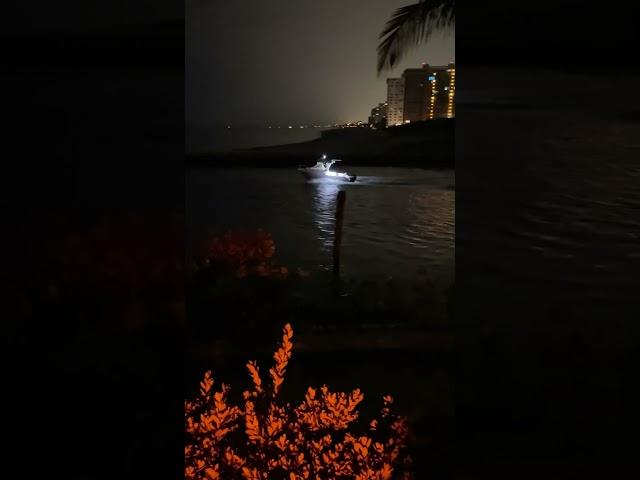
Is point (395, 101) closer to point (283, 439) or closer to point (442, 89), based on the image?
point (442, 89)

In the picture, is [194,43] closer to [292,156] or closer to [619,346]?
[292,156]

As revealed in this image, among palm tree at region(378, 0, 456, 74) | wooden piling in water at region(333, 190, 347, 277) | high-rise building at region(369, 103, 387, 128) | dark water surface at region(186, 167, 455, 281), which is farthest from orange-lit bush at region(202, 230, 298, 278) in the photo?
palm tree at region(378, 0, 456, 74)

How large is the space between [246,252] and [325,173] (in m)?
0.54

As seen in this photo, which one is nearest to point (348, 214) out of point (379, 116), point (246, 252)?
point (379, 116)

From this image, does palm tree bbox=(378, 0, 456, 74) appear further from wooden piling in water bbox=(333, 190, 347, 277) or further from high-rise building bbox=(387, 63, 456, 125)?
wooden piling in water bbox=(333, 190, 347, 277)

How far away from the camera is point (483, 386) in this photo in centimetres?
323

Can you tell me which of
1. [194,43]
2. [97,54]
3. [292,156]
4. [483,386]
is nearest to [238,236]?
[292,156]

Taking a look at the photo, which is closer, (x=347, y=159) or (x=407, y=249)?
(x=347, y=159)

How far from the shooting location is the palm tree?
220 cm

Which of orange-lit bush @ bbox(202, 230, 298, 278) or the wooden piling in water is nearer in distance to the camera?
the wooden piling in water

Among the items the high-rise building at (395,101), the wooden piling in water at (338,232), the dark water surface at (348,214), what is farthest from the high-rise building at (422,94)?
the wooden piling in water at (338,232)

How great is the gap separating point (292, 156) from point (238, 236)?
1.40 ft

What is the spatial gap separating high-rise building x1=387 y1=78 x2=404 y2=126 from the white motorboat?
25 centimetres

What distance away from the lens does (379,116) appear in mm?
2297
